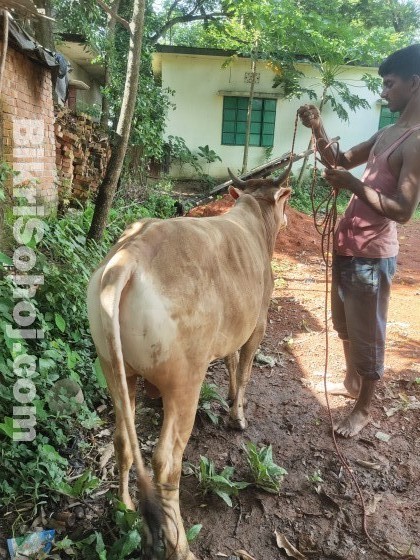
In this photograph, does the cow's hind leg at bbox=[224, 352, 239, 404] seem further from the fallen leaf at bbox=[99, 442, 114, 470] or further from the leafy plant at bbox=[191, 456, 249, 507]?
the fallen leaf at bbox=[99, 442, 114, 470]

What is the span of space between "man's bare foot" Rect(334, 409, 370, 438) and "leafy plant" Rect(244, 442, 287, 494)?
0.67 meters

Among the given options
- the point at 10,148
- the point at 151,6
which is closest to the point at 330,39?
the point at 151,6

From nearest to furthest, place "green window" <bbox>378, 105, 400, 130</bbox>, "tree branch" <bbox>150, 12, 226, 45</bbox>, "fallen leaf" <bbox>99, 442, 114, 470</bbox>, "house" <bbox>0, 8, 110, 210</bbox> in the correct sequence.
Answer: "fallen leaf" <bbox>99, 442, 114, 470</bbox> < "house" <bbox>0, 8, 110, 210</bbox> < "green window" <bbox>378, 105, 400, 130</bbox> < "tree branch" <bbox>150, 12, 226, 45</bbox>

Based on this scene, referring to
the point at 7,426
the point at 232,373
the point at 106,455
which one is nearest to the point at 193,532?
the point at 106,455

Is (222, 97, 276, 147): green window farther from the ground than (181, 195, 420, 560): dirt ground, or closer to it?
farther from the ground

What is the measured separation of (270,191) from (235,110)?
40.7 feet

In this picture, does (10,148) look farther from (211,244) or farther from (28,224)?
(211,244)

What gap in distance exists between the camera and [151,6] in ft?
47.4

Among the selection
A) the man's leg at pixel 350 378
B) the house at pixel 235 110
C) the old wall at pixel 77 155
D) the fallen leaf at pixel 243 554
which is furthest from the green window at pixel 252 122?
the fallen leaf at pixel 243 554

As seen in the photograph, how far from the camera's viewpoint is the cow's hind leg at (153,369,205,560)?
2023mm

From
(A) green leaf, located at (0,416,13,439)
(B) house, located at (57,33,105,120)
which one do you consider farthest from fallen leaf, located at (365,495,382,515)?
(B) house, located at (57,33,105,120)

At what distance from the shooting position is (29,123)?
17.9 feet

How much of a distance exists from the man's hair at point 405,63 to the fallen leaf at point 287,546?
2.73 meters

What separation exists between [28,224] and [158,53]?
11757 mm
